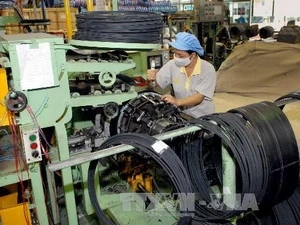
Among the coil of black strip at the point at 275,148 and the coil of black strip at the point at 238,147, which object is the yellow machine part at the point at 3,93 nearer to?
the coil of black strip at the point at 238,147

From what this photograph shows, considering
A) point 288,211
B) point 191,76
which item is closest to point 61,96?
point 191,76

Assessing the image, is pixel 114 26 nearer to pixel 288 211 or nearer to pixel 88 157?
pixel 88 157

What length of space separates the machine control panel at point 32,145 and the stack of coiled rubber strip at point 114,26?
62 cm

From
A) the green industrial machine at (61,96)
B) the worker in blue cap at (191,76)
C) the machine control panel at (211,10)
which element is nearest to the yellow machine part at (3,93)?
the green industrial machine at (61,96)

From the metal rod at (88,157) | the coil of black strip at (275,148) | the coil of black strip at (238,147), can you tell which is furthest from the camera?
the coil of black strip at (275,148)

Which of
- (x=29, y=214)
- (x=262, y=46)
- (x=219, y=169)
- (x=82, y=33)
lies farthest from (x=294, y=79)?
(x=29, y=214)

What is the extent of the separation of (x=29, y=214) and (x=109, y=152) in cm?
94

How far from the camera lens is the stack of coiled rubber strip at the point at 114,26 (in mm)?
1733

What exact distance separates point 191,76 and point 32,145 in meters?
1.46

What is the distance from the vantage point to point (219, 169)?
213 centimetres

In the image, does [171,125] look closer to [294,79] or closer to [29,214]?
[29,214]

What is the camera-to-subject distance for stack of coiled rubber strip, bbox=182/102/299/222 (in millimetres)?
1444

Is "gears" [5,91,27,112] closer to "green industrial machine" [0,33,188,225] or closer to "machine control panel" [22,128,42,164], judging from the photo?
"green industrial machine" [0,33,188,225]

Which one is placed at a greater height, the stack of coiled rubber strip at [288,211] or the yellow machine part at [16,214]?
the yellow machine part at [16,214]
